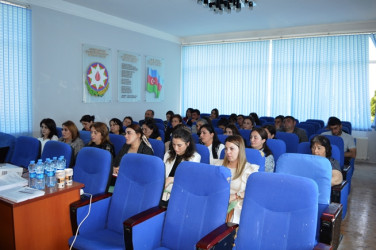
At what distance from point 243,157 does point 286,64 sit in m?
6.37

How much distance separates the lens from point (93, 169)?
9.37 feet

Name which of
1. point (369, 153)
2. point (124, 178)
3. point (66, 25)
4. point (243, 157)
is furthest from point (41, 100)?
point (369, 153)

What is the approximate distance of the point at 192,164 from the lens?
7.46ft

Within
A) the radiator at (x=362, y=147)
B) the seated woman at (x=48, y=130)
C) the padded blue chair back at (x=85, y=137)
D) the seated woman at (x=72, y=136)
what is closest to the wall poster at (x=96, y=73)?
the seated woman at (x=48, y=130)

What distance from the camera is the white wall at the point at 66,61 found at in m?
6.03

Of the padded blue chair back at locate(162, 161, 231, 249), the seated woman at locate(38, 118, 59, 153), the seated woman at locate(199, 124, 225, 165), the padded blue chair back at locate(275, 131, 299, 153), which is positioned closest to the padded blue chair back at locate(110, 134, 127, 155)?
the seated woman at locate(38, 118, 59, 153)

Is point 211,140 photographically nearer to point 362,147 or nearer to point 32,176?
point 32,176

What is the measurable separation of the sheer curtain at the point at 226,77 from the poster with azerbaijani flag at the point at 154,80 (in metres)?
1.10

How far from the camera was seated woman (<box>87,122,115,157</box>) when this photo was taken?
13.3 ft

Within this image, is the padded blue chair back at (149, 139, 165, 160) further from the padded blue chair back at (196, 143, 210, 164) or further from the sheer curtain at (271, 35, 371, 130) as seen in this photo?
the sheer curtain at (271, 35, 371, 130)

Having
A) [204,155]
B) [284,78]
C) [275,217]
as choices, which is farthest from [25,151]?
[284,78]

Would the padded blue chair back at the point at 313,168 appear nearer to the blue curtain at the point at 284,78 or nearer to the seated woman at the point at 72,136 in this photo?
the seated woman at the point at 72,136

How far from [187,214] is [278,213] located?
0.62m

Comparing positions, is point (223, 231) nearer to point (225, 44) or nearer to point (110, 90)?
point (110, 90)
